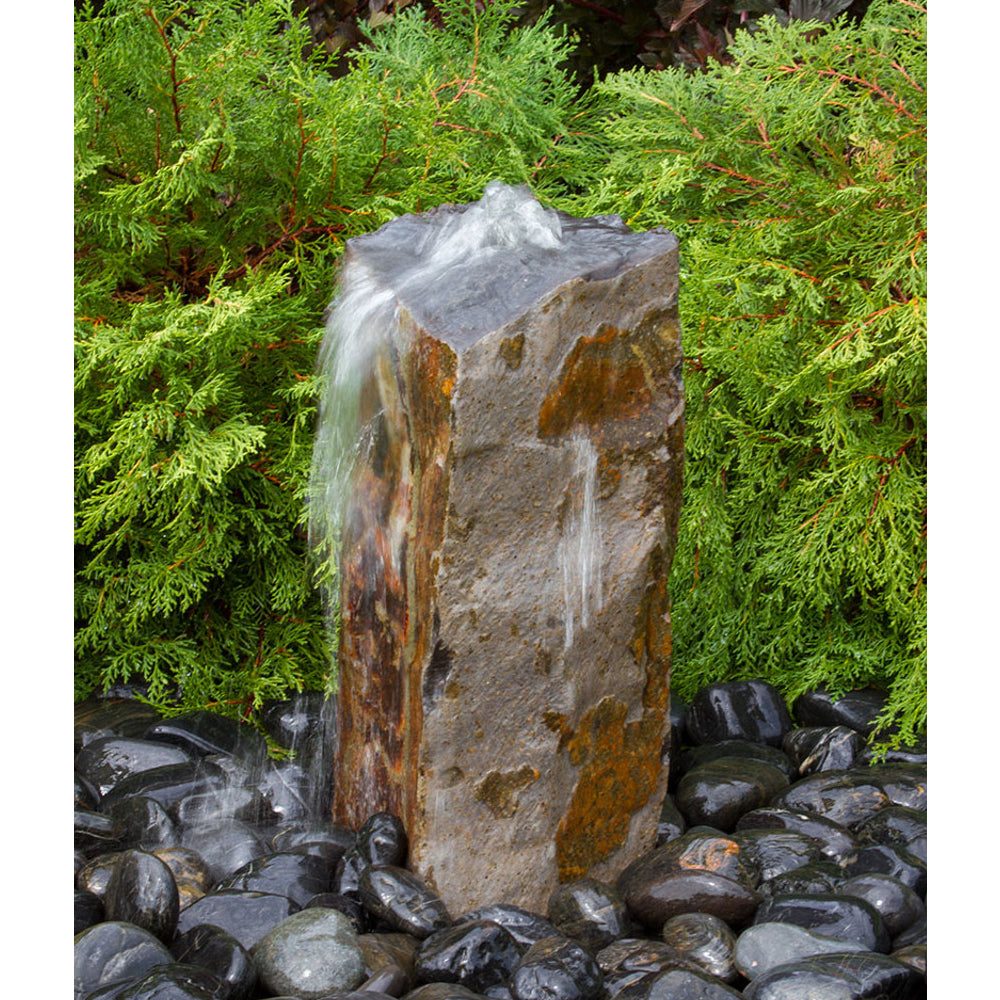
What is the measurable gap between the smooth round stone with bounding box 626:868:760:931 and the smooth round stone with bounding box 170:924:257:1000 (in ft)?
2.99

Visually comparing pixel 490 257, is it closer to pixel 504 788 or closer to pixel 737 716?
pixel 504 788

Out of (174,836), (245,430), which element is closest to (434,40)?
(245,430)

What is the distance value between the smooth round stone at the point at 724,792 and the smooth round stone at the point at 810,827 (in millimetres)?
47

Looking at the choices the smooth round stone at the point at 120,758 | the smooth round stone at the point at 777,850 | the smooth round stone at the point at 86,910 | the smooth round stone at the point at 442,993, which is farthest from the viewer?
the smooth round stone at the point at 120,758

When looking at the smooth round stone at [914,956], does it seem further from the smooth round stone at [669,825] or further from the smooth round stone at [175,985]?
the smooth round stone at [175,985]

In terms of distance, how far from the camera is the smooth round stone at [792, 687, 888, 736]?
3.79m

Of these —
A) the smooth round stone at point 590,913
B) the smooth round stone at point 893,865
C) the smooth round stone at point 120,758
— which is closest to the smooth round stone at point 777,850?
the smooth round stone at point 893,865

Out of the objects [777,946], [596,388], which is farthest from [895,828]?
[596,388]

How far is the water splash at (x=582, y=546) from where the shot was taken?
260 centimetres

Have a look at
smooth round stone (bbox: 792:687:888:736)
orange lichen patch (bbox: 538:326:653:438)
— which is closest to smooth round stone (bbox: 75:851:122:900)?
orange lichen patch (bbox: 538:326:653:438)

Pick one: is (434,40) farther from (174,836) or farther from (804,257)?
(174,836)

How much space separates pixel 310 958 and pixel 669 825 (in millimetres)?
1126

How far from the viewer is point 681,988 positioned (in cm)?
219

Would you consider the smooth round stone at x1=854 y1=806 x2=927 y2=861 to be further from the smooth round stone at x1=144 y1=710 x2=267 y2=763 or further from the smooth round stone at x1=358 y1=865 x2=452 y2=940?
the smooth round stone at x1=144 y1=710 x2=267 y2=763
